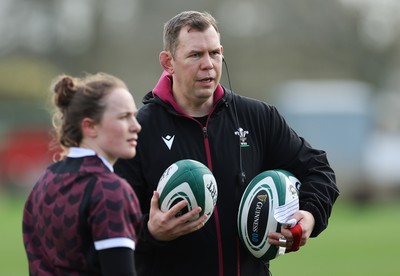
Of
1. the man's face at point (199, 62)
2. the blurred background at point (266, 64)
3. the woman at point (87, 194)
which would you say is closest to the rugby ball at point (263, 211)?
the man's face at point (199, 62)

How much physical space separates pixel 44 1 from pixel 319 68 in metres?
16.8

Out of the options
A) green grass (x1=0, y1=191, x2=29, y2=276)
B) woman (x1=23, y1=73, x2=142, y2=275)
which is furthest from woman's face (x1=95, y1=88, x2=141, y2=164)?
green grass (x1=0, y1=191, x2=29, y2=276)

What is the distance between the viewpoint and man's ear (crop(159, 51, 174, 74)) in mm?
6551

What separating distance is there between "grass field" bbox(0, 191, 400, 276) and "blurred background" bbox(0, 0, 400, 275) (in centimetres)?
390

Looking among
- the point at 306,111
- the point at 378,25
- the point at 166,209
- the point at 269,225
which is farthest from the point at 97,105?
the point at 378,25

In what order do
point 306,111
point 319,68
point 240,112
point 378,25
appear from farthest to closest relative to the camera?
point 319,68, point 378,25, point 306,111, point 240,112

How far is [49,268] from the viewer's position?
16.4 feet

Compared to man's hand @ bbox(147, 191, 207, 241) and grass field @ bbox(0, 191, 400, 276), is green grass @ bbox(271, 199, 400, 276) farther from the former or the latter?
man's hand @ bbox(147, 191, 207, 241)

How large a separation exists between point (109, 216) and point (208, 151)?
1.69 metres

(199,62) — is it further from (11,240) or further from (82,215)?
(11,240)

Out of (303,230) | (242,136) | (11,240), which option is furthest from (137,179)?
(11,240)

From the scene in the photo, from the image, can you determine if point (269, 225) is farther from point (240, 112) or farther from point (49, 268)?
point (49, 268)

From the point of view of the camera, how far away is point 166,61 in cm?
658

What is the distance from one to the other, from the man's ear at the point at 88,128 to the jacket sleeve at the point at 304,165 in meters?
1.92
